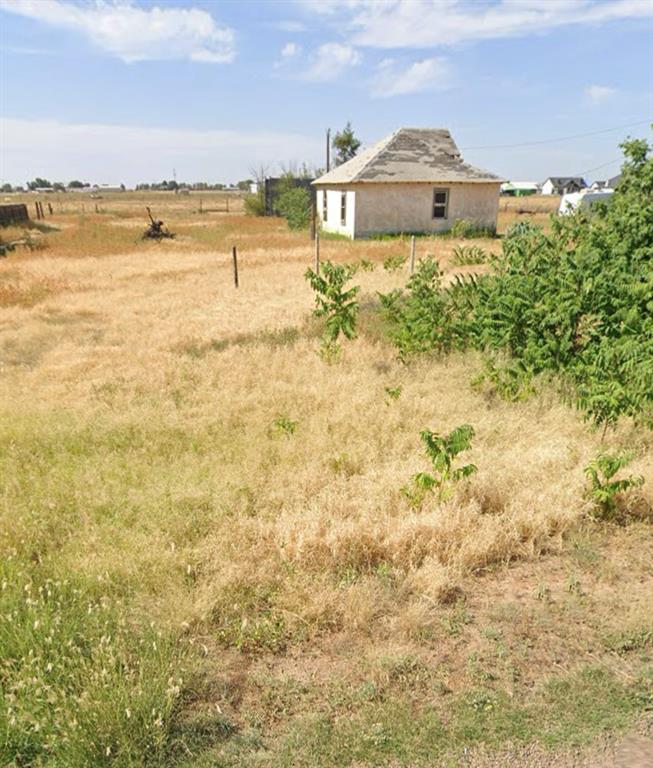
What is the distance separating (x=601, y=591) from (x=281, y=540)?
1.94 meters

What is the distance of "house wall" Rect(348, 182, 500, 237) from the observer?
2148 cm

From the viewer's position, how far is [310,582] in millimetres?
3127

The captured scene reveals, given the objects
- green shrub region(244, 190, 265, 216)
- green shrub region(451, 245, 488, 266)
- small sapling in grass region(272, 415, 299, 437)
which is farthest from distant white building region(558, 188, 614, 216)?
green shrub region(244, 190, 265, 216)

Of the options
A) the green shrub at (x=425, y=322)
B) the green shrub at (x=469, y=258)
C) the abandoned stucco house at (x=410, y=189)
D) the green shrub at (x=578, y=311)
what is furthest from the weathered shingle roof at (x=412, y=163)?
the green shrub at (x=578, y=311)

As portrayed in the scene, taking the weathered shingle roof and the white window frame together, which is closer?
the weathered shingle roof

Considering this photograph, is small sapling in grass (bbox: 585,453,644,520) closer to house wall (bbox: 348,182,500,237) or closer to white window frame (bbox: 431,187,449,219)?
house wall (bbox: 348,182,500,237)

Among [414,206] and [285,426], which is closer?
[285,426]

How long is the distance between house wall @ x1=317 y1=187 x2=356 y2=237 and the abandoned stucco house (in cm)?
4

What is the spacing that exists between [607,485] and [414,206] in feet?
66.0

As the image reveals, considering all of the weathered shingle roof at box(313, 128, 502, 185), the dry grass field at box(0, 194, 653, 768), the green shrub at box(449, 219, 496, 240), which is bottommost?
the dry grass field at box(0, 194, 653, 768)

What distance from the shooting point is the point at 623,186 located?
Result: 6090 mm

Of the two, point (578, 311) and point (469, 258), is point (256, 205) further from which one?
point (578, 311)

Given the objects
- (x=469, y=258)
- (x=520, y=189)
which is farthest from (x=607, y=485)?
(x=520, y=189)

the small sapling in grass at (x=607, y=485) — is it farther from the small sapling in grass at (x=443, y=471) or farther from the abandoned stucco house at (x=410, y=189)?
the abandoned stucco house at (x=410, y=189)
